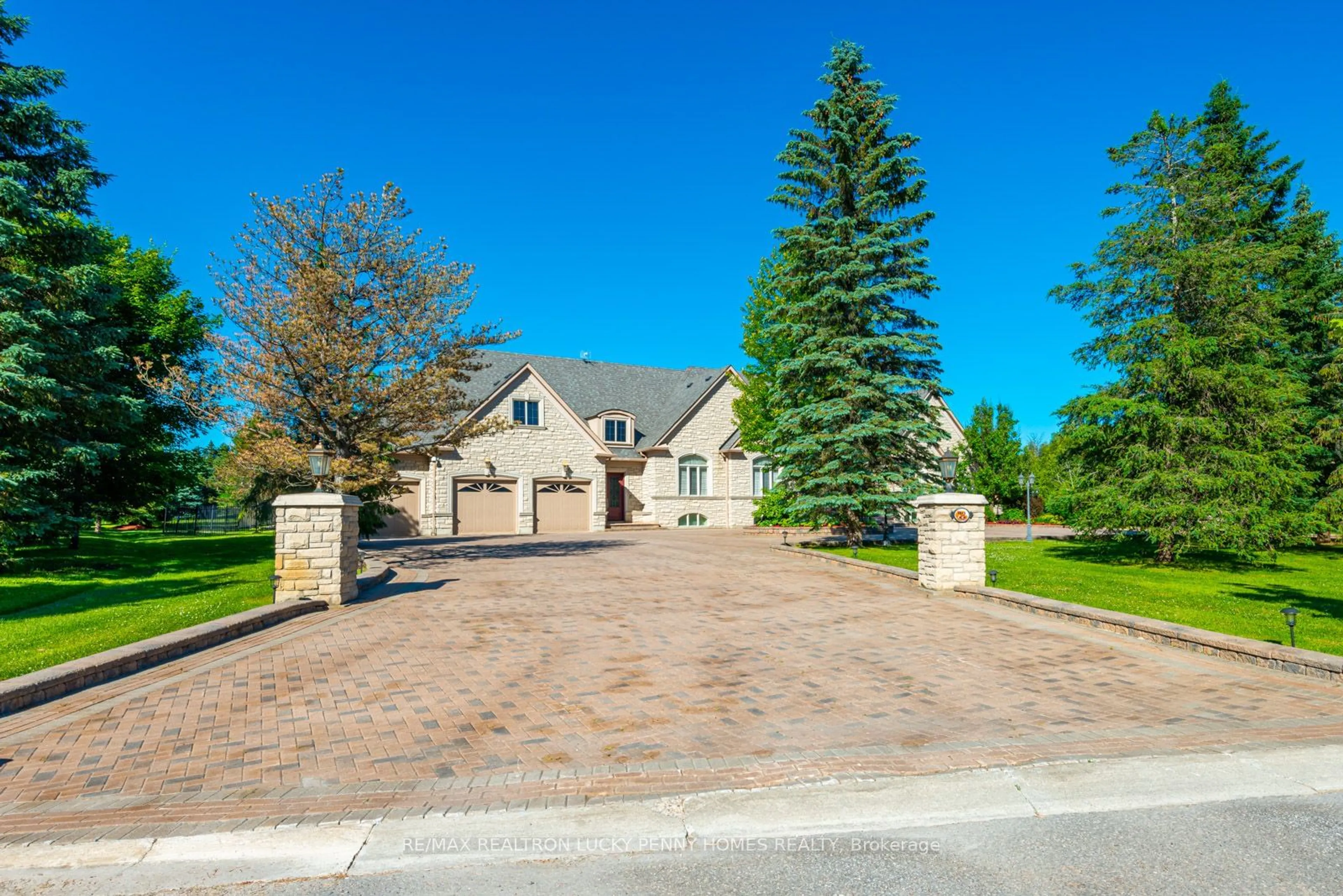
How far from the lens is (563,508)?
31.0 meters

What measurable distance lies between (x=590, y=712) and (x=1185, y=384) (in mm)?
17301

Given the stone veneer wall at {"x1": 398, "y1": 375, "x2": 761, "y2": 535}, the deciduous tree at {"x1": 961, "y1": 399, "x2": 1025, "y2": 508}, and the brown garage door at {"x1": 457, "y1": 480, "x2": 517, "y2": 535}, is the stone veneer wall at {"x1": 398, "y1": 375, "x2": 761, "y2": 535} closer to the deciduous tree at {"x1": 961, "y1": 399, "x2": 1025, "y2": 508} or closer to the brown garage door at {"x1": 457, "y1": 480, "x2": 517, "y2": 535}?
the brown garage door at {"x1": 457, "y1": 480, "x2": 517, "y2": 535}

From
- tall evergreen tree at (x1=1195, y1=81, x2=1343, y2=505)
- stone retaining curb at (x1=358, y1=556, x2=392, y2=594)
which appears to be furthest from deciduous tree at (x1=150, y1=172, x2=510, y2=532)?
tall evergreen tree at (x1=1195, y1=81, x2=1343, y2=505)

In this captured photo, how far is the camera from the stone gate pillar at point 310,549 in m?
11.1

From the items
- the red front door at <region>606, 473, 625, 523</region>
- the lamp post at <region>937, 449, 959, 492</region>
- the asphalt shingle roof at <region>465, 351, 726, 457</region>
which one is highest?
the asphalt shingle roof at <region>465, 351, 726, 457</region>

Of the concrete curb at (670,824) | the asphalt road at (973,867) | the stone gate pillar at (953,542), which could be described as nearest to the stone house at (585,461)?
the stone gate pillar at (953,542)

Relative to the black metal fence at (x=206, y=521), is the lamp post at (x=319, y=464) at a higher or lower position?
higher

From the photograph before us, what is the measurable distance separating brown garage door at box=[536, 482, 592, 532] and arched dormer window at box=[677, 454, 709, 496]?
449cm

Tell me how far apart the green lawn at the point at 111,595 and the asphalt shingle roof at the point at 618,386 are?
584 inches

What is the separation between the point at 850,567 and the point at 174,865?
13.8 meters

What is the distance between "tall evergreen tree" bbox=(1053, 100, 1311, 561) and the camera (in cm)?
1614

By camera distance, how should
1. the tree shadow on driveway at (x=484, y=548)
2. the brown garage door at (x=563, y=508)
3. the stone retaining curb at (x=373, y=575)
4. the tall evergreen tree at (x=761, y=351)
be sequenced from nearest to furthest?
the stone retaining curb at (x=373, y=575), the tree shadow on driveway at (x=484, y=548), the tall evergreen tree at (x=761, y=351), the brown garage door at (x=563, y=508)

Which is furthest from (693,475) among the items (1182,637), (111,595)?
(1182,637)

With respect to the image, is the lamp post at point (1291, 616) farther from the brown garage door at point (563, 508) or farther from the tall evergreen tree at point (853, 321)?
the brown garage door at point (563, 508)
